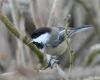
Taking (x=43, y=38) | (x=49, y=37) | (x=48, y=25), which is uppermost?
(x=48, y=25)

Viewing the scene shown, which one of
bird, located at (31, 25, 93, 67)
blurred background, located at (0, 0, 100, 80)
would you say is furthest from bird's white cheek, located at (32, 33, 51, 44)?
blurred background, located at (0, 0, 100, 80)

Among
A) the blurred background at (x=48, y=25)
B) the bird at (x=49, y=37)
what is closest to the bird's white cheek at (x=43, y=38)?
the bird at (x=49, y=37)

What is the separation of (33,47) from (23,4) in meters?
1.50

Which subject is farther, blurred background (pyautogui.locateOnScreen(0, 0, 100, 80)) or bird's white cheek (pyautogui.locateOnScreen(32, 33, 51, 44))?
blurred background (pyautogui.locateOnScreen(0, 0, 100, 80))

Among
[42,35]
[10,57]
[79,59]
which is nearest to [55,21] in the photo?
[42,35]

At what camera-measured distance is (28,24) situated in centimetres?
313

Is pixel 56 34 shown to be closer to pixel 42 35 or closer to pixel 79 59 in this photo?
pixel 42 35

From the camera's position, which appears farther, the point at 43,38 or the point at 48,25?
the point at 48,25

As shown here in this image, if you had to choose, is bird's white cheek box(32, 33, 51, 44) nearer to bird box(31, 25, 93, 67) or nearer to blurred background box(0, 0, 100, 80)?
bird box(31, 25, 93, 67)

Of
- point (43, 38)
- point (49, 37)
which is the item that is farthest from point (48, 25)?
point (43, 38)

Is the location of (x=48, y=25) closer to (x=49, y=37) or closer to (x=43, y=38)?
(x=49, y=37)

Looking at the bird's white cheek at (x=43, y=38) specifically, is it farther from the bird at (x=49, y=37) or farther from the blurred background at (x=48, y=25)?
the blurred background at (x=48, y=25)

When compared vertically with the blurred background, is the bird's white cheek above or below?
below

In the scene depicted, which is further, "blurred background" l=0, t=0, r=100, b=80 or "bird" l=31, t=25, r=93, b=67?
"blurred background" l=0, t=0, r=100, b=80
